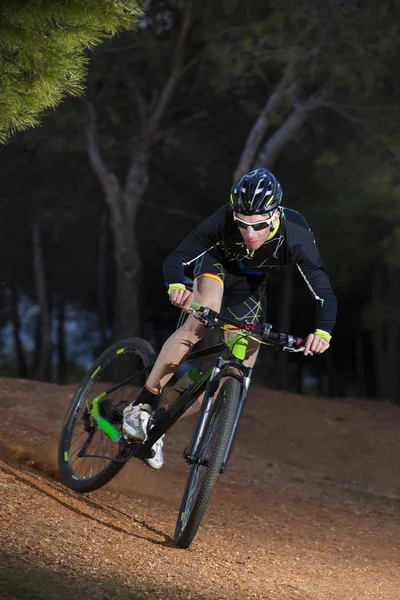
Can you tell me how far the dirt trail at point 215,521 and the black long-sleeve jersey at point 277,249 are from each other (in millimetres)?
1593

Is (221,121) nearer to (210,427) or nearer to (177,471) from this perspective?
(177,471)

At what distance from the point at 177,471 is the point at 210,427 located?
3637 millimetres

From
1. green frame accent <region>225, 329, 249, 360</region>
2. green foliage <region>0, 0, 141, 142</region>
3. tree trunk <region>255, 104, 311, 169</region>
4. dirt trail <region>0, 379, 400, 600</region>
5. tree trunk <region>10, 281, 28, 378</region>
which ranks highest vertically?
tree trunk <region>255, 104, 311, 169</region>

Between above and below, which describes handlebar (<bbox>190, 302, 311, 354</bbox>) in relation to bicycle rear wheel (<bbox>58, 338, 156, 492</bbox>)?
above

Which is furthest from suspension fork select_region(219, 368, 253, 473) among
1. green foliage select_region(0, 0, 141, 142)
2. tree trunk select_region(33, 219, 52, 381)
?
tree trunk select_region(33, 219, 52, 381)

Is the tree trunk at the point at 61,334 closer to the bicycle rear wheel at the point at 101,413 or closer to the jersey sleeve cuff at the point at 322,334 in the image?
the bicycle rear wheel at the point at 101,413

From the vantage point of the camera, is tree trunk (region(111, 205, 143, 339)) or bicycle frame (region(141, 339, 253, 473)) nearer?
bicycle frame (region(141, 339, 253, 473))

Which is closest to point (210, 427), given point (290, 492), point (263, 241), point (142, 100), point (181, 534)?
point (181, 534)

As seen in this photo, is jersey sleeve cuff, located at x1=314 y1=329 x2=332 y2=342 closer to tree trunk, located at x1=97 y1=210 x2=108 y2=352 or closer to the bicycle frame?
the bicycle frame

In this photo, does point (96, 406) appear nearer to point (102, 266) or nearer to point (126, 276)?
point (126, 276)

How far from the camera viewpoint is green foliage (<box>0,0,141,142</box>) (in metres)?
5.57

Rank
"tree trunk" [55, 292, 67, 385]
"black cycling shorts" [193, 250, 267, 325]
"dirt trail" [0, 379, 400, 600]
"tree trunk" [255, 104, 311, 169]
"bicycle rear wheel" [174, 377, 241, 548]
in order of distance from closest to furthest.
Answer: "dirt trail" [0, 379, 400, 600]
"bicycle rear wheel" [174, 377, 241, 548]
"black cycling shorts" [193, 250, 267, 325]
"tree trunk" [255, 104, 311, 169]
"tree trunk" [55, 292, 67, 385]

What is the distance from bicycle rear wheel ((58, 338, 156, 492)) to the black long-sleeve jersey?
39.3 inches

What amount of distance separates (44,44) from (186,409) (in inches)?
99.0
